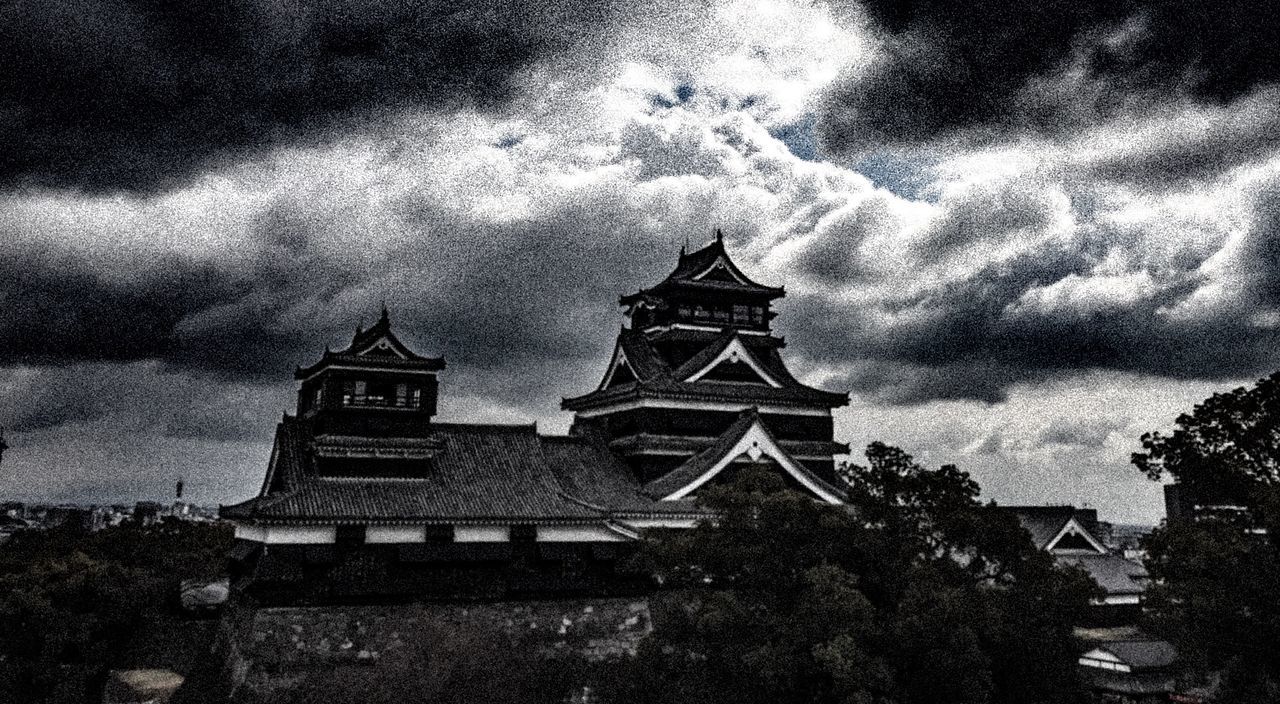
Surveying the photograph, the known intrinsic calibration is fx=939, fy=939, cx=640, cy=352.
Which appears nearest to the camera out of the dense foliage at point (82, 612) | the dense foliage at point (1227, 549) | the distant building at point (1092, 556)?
the dense foliage at point (1227, 549)

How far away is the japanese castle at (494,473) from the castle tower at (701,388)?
0.09 meters

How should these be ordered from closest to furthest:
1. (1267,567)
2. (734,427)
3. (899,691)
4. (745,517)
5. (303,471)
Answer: (1267,567)
(899,691)
(745,517)
(303,471)
(734,427)

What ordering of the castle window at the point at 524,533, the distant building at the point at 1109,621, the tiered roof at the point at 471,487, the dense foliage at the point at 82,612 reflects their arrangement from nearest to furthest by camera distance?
the tiered roof at the point at 471,487 → the dense foliage at the point at 82,612 → the distant building at the point at 1109,621 → the castle window at the point at 524,533

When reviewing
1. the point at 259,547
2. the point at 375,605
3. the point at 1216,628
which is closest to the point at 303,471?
the point at 259,547

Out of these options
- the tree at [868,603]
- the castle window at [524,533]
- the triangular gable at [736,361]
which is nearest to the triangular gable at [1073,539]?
the triangular gable at [736,361]

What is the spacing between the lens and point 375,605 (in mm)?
27719

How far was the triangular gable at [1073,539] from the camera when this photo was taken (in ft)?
138

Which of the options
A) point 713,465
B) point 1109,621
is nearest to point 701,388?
point 713,465

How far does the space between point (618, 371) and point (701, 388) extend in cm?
459

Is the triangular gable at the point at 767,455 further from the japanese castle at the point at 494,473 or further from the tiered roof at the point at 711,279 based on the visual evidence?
the tiered roof at the point at 711,279

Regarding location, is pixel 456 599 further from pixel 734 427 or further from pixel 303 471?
pixel 734 427

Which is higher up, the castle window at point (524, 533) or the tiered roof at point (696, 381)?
the tiered roof at point (696, 381)

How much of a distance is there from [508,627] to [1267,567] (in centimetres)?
1985

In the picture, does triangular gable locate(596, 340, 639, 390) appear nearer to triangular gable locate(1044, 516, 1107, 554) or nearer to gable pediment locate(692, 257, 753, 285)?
gable pediment locate(692, 257, 753, 285)
